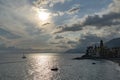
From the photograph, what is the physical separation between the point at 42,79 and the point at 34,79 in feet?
14.2

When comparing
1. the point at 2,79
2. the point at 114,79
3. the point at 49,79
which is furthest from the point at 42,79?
the point at 114,79

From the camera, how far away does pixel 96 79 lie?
9975 centimetres

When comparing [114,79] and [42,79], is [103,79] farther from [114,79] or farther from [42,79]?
[42,79]

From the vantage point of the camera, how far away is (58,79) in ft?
339

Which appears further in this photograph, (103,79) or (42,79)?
(42,79)

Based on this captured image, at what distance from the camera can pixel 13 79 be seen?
103m

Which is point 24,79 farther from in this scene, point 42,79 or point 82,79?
point 82,79

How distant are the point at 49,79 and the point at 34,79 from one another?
7866 millimetres

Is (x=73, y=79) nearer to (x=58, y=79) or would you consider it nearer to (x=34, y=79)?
(x=58, y=79)

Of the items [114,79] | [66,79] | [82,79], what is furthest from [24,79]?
[114,79]

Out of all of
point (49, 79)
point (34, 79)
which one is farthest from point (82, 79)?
point (34, 79)

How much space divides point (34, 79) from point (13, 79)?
10.6 meters

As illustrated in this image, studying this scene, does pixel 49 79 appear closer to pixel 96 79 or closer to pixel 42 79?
pixel 42 79

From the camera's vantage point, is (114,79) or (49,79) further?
(49,79)
